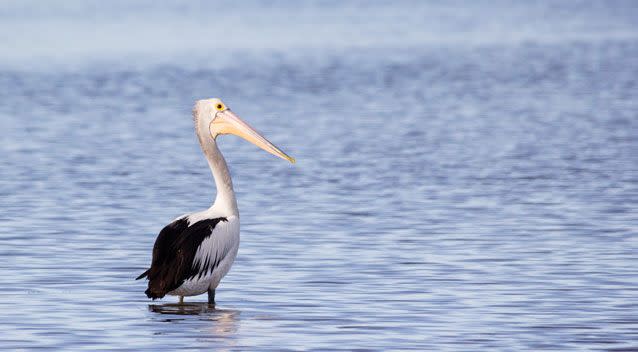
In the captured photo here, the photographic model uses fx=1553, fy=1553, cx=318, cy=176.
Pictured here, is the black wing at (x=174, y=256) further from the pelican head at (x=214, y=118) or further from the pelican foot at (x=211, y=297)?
the pelican head at (x=214, y=118)

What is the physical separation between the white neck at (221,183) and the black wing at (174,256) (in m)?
0.23

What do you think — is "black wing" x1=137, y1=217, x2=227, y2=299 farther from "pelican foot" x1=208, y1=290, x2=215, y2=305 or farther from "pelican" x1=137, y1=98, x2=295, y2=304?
"pelican foot" x1=208, y1=290, x2=215, y2=305

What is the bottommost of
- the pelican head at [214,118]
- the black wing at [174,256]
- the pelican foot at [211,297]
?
the pelican foot at [211,297]

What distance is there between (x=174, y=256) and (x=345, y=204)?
5230 millimetres

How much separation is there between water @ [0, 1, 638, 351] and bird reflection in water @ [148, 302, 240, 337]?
26mm

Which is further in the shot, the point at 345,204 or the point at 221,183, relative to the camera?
the point at 345,204

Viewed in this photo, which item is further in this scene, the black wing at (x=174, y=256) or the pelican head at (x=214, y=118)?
the pelican head at (x=214, y=118)

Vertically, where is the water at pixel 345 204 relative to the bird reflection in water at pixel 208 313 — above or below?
above

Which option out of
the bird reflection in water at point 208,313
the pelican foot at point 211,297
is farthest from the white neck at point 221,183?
the bird reflection in water at point 208,313

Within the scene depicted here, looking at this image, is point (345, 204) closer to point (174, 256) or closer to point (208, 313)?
point (208, 313)

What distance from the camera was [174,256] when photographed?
9781mm

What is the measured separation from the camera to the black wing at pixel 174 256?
9.64m

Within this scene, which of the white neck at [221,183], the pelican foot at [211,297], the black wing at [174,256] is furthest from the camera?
the white neck at [221,183]

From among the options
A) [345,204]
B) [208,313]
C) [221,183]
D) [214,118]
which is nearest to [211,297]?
[208,313]
